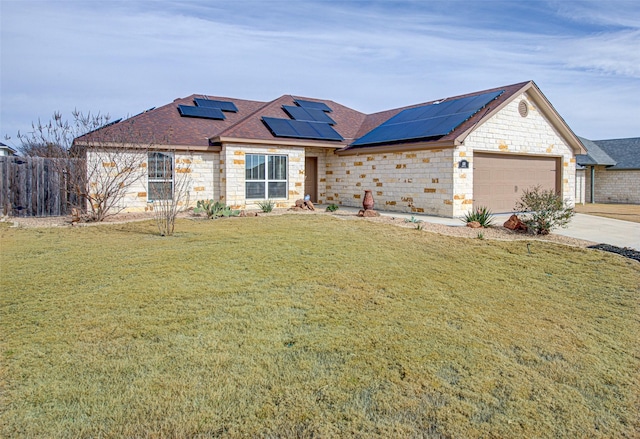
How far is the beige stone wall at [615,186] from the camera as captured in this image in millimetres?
26897

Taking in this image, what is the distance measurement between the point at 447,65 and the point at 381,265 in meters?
14.7

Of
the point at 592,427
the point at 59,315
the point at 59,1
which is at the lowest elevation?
the point at 592,427

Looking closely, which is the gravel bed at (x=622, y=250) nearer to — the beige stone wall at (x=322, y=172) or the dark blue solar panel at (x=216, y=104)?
the beige stone wall at (x=322, y=172)

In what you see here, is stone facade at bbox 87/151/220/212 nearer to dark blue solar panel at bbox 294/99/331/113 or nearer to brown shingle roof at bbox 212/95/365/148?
brown shingle roof at bbox 212/95/365/148

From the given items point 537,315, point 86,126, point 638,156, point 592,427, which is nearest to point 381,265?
point 537,315

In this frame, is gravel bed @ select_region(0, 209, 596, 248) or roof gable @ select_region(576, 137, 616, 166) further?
roof gable @ select_region(576, 137, 616, 166)

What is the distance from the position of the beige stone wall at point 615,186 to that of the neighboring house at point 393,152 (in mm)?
11840

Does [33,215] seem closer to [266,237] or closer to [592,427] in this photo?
[266,237]

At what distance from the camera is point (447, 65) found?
753 inches

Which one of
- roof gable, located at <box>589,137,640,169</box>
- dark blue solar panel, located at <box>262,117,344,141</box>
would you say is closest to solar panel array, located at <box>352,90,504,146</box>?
dark blue solar panel, located at <box>262,117,344,141</box>

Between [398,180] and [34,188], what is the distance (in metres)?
12.7

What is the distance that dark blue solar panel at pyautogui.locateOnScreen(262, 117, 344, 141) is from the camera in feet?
→ 58.0

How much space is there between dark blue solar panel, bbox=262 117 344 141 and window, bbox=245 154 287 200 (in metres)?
1.00

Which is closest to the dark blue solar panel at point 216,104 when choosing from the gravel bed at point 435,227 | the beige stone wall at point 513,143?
the gravel bed at point 435,227
